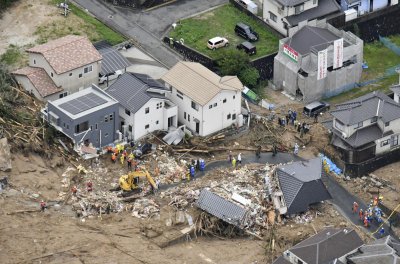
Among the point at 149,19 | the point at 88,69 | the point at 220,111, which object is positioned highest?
the point at 88,69

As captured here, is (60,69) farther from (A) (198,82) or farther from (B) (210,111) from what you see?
(B) (210,111)

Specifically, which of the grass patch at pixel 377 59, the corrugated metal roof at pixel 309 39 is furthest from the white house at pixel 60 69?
the grass patch at pixel 377 59

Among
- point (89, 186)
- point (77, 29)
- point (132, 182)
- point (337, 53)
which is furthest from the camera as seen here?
point (77, 29)

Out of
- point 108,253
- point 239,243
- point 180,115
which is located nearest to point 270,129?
point 180,115

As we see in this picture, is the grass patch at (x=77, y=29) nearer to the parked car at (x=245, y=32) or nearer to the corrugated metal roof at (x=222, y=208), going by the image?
the parked car at (x=245, y=32)

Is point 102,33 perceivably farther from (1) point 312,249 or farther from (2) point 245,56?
(1) point 312,249

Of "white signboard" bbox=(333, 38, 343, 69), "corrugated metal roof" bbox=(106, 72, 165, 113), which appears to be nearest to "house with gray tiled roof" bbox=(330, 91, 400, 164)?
"white signboard" bbox=(333, 38, 343, 69)

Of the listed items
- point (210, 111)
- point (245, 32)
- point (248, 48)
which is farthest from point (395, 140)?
point (245, 32)
